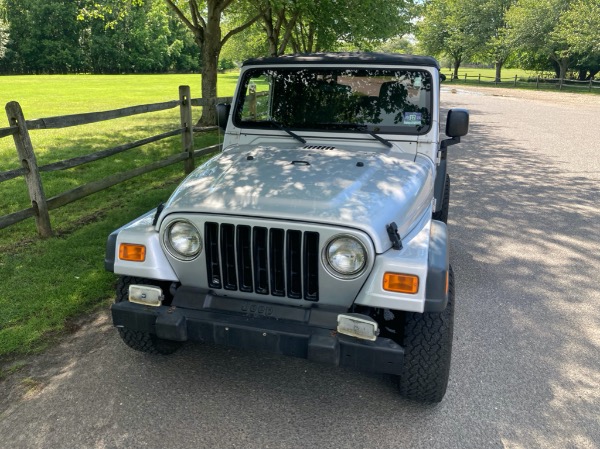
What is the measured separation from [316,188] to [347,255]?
1.65 ft

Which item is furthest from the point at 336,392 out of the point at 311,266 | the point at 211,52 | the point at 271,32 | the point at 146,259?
the point at 271,32

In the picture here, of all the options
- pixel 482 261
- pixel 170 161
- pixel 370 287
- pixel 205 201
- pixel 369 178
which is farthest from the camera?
pixel 170 161

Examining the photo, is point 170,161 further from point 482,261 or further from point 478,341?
point 478,341

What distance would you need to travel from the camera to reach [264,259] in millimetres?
2455

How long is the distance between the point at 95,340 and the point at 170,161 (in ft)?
14.3

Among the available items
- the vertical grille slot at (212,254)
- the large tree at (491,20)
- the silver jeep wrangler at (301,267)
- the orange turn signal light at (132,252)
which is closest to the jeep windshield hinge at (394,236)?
the silver jeep wrangler at (301,267)

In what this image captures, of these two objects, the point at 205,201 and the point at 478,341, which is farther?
the point at 478,341

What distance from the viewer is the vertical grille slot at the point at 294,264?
238cm

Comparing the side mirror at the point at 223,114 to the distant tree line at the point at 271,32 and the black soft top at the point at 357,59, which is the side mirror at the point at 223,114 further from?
the distant tree line at the point at 271,32

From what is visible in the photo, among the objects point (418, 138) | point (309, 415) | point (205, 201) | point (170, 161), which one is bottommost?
point (309, 415)

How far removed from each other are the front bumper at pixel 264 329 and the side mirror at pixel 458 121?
2027mm

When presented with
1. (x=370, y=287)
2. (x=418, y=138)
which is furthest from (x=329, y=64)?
(x=370, y=287)

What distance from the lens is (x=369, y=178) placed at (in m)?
2.91

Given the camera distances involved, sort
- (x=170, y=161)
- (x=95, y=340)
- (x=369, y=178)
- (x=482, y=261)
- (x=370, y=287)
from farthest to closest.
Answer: (x=170, y=161) → (x=482, y=261) → (x=95, y=340) → (x=369, y=178) → (x=370, y=287)
